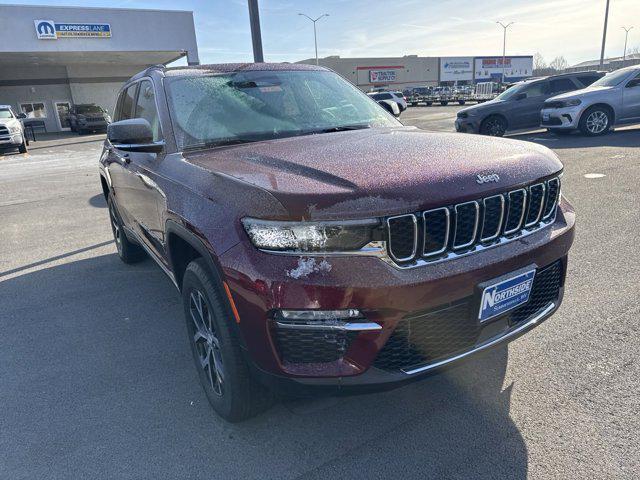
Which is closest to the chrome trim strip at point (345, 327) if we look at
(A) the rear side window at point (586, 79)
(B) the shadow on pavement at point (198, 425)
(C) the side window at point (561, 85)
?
(B) the shadow on pavement at point (198, 425)

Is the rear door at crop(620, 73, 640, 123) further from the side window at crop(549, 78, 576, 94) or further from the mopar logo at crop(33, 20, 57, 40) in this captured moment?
the mopar logo at crop(33, 20, 57, 40)

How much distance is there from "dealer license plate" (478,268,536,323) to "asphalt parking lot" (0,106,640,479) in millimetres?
577

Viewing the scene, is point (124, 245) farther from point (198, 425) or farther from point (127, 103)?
point (198, 425)

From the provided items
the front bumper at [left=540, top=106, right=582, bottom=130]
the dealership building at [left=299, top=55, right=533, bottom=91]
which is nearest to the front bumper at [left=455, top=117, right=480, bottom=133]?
the front bumper at [left=540, top=106, right=582, bottom=130]

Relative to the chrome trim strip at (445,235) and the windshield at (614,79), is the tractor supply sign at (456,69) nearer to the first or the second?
the windshield at (614,79)

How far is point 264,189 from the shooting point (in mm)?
2018

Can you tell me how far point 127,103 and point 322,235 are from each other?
330 cm

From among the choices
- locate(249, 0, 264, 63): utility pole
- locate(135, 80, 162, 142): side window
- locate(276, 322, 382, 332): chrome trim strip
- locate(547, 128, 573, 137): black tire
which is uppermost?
locate(249, 0, 264, 63): utility pole

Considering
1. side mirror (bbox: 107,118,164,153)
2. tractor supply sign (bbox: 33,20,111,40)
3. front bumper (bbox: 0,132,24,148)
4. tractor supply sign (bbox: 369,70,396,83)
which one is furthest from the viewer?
tractor supply sign (bbox: 369,70,396,83)

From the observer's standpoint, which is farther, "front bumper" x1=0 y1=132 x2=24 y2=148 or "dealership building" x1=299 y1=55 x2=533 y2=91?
"dealership building" x1=299 y1=55 x2=533 y2=91

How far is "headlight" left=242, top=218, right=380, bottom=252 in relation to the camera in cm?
190

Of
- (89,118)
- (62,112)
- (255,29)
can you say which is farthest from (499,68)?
(255,29)

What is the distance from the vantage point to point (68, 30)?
27.9 meters

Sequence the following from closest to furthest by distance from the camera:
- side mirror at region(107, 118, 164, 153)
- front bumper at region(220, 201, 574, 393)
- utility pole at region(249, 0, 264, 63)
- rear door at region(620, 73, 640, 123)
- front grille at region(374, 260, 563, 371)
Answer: front bumper at region(220, 201, 574, 393), front grille at region(374, 260, 563, 371), side mirror at region(107, 118, 164, 153), utility pole at region(249, 0, 264, 63), rear door at region(620, 73, 640, 123)
